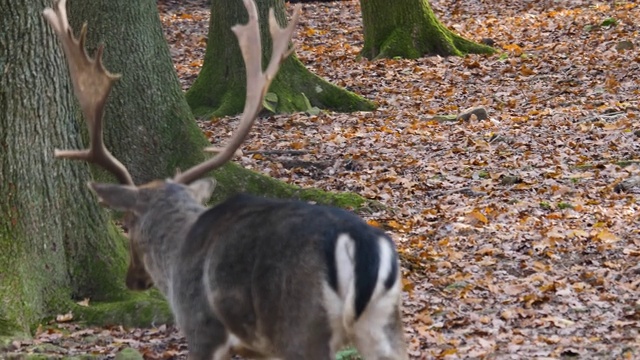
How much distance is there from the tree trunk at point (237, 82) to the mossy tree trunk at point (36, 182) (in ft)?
21.6

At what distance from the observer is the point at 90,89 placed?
6477 millimetres

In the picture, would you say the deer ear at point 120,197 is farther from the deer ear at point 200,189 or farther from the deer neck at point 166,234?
the deer ear at point 200,189

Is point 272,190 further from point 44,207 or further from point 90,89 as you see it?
point 90,89

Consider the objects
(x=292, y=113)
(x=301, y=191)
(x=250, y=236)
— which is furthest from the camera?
(x=292, y=113)

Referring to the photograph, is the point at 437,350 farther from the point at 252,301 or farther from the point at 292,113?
the point at 292,113

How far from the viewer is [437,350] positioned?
21.7 feet

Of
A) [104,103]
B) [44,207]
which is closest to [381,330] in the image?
[104,103]

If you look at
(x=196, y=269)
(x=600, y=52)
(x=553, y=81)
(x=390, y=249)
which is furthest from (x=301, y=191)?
(x=600, y=52)

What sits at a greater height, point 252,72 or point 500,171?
point 252,72

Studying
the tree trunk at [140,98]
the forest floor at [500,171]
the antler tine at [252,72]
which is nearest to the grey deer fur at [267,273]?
the antler tine at [252,72]

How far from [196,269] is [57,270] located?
8.21 ft

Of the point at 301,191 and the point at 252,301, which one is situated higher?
the point at 252,301

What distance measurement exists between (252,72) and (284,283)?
6.21 ft

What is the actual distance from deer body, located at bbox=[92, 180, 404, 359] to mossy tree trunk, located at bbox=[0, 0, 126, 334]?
6.64ft
